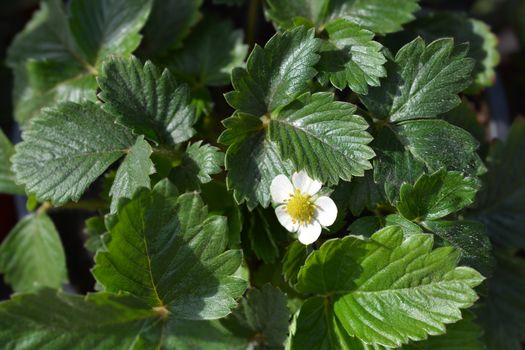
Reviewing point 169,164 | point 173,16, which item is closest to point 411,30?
point 173,16

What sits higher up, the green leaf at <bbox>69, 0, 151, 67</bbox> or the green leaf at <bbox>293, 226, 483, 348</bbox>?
the green leaf at <bbox>69, 0, 151, 67</bbox>

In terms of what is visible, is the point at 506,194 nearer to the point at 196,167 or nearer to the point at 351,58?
the point at 351,58

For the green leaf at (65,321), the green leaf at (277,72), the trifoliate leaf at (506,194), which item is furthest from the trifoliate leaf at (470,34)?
the green leaf at (65,321)

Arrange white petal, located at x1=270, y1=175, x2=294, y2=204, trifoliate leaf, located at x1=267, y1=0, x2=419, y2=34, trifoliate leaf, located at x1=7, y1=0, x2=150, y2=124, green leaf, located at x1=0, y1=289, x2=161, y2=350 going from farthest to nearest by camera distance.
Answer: trifoliate leaf, located at x1=7, y1=0, x2=150, y2=124 → trifoliate leaf, located at x1=267, y1=0, x2=419, y2=34 → white petal, located at x1=270, y1=175, x2=294, y2=204 → green leaf, located at x1=0, y1=289, x2=161, y2=350

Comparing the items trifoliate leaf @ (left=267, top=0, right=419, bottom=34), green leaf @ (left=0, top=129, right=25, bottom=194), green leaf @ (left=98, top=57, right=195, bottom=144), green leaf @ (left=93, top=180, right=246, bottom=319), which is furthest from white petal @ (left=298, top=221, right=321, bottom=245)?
green leaf @ (left=0, top=129, right=25, bottom=194)

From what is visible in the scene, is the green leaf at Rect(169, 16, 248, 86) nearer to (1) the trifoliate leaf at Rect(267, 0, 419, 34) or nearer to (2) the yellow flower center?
(1) the trifoliate leaf at Rect(267, 0, 419, 34)

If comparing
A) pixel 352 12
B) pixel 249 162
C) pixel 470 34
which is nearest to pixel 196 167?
pixel 249 162

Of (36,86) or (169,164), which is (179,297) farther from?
(36,86)
